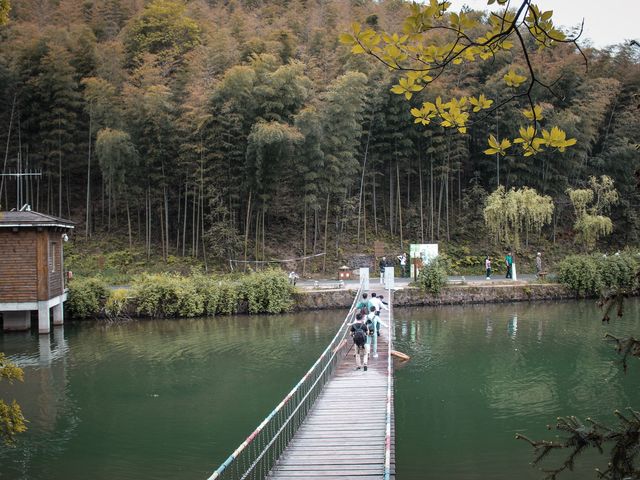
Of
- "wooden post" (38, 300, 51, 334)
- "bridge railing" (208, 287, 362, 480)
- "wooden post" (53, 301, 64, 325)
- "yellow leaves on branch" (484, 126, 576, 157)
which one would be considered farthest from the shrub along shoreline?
"yellow leaves on branch" (484, 126, 576, 157)

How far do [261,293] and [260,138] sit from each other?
21.8 ft

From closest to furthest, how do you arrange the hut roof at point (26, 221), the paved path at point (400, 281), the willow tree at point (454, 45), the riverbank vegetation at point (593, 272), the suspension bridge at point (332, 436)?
1. the willow tree at point (454, 45)
2. the suspension bridge at point (332, 436)
3. the hut roof at point (26, 221)
4. the riverbank vegetation at point (593, 272)
5. the paved path at point (400, 281)

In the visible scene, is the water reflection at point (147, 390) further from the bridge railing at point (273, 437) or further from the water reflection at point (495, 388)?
the water reflection at point (495, 388)

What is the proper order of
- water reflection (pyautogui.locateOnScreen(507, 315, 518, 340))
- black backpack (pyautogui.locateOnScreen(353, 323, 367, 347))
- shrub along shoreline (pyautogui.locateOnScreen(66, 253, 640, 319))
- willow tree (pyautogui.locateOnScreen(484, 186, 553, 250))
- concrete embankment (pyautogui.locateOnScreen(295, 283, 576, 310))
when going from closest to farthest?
1. black backpack (pyautogui.locateOnScreen(353, 323, 367, 347))
2. water reflection (pyautogui.locateOnScreen(507, 315, 518, 340))
3. shrub along shoreline (pyautogui.locateOnScreen(66, 253, 640, 319))
4. concrete embankment (pyautogui.locateOnScreen(295, 283, 576, 310))
5. willow tree (pyautogui.locateOnScreen(484, 186, 553, 250))

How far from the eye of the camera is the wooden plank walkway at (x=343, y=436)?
21.1 ft

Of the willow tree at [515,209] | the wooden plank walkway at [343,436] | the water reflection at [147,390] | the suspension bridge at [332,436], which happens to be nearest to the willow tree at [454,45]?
the suspension bridge at [332,436]

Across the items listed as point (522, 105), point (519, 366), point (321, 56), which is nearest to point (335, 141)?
point (321, 56)

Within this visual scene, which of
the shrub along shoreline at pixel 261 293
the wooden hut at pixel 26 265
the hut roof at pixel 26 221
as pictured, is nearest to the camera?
the hut roof at pixel 26 221

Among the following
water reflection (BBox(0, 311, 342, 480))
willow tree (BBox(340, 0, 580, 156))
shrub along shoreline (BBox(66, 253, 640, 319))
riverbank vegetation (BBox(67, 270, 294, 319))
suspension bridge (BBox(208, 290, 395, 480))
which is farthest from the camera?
shrub along shoreline (BBox(66, 253, 640, 319))

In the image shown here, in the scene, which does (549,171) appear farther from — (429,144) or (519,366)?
(519,366)

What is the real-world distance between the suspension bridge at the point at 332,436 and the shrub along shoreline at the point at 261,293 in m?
11.4

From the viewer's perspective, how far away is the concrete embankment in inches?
900

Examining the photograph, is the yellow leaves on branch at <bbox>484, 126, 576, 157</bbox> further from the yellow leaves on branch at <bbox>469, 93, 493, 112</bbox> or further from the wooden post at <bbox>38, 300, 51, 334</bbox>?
the wooden post at <bbox>38, 300, 51, 334</bbox>

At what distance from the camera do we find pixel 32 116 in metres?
28.8
